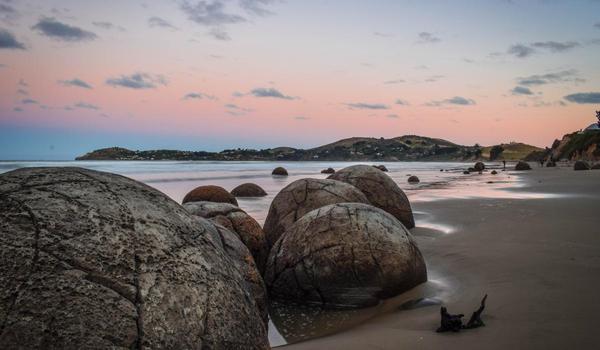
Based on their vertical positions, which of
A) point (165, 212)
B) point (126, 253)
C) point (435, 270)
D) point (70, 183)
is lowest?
point (435, 270)

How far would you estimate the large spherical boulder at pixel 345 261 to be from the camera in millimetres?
4906

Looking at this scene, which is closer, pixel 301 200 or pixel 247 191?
pixel 301 200

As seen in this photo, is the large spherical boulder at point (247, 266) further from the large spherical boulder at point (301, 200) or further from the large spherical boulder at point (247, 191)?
the large spherical boulder at point (247, 191)

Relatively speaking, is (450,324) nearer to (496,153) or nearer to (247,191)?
(247,191)

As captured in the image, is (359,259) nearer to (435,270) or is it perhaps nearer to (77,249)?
(435,270)

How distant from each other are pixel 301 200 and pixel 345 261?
255 cm

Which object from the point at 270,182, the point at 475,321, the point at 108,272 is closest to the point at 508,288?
the point at 475,321

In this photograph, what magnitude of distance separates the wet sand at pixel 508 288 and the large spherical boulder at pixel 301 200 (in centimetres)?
164

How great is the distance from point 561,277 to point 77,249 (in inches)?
199

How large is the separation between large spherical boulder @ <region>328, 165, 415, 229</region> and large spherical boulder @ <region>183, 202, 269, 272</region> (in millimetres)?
3508

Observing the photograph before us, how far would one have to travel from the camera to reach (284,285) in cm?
517

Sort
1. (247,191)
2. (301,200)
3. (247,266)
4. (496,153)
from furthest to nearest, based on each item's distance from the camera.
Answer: (496,153) < (247,191) < (301,200) < (247,266)

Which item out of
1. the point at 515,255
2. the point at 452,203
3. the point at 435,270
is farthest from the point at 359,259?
the point at 452,203

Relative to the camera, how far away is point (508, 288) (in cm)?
494
